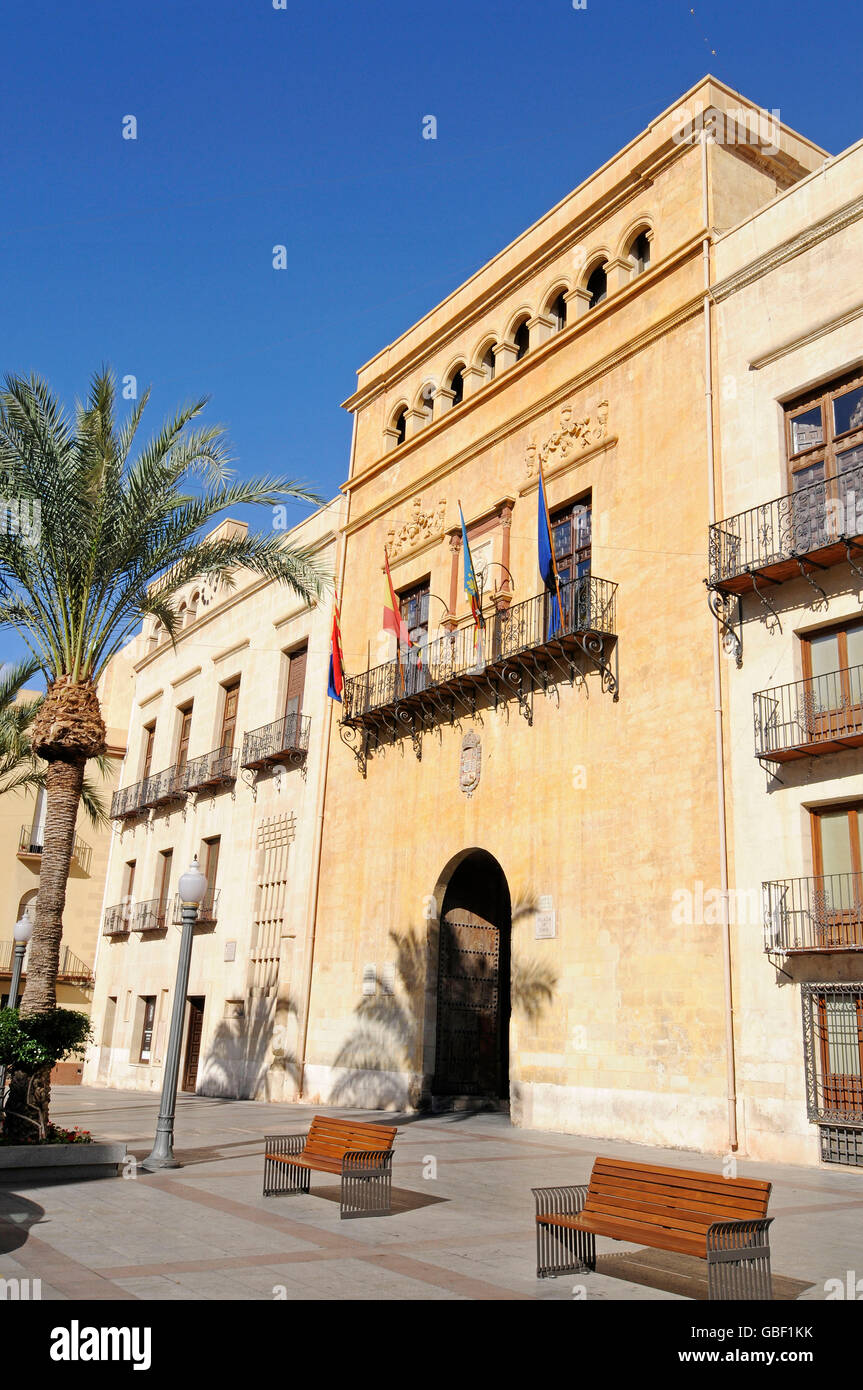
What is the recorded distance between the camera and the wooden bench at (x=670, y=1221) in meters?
6.16

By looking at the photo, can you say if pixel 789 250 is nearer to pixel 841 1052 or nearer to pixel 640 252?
pixel 640 252

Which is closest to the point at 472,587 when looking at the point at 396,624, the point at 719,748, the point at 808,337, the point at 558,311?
the point at 396,624

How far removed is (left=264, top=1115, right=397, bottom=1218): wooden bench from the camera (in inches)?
355

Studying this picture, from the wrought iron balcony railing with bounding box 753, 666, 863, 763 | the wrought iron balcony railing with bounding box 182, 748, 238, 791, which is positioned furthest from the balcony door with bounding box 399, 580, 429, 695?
the wrought iron balcony railing with bounding box 753, 666, 863, 763

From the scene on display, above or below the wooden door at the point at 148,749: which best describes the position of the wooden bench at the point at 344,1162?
below

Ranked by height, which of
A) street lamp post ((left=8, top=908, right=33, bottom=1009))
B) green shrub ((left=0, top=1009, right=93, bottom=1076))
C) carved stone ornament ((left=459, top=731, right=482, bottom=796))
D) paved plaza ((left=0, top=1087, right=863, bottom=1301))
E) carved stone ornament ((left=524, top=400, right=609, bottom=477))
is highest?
carved stone ornament ((left=524, top=400, right=609, bottom=477))

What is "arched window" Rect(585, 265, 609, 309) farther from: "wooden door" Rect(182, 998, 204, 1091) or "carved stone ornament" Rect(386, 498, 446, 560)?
"wooden door" Rect(182, 998, 204, 1091)

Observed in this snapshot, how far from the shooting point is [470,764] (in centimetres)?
2030

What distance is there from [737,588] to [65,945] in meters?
31.6

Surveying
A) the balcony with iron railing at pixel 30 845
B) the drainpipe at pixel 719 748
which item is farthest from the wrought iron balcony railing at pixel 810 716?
the balcony with iron railing at pixel 30 845

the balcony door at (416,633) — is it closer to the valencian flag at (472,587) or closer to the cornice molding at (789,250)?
the valencian flag at (472,587)

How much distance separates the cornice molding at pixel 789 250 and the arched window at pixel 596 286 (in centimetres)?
390

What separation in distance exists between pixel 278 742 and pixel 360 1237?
19.2m

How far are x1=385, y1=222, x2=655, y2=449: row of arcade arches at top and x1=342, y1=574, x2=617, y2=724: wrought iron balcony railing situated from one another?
17.8ft
